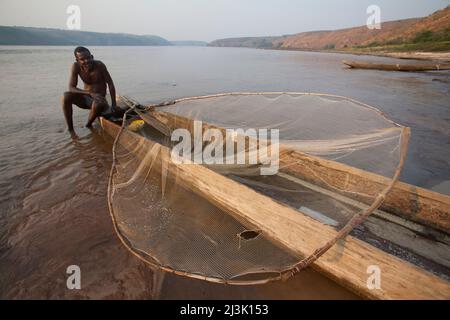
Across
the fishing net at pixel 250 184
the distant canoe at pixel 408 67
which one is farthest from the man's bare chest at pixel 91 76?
the distant canoe at pixel 408 67

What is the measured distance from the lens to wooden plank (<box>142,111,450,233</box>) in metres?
2.59

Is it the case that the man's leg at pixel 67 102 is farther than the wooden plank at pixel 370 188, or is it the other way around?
the man's leg at pixel 67 102

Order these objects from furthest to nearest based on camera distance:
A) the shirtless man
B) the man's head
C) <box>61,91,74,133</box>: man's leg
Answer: <box>61,91,74,133</box>: man's leg → the shirtless man → the man's head

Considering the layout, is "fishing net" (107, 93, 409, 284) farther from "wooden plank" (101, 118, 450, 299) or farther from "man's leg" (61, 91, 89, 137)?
"man's leg" (61, 91, 89, 137)

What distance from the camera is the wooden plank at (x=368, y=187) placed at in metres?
2.59

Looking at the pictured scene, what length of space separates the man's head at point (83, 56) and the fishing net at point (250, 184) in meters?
1.44

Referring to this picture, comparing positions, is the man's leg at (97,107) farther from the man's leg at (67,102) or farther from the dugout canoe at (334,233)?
the dugout canoe at (334,233)

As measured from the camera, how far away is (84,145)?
17.7ft

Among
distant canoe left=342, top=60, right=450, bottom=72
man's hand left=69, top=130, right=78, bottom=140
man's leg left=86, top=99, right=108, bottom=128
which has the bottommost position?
man's hand left=69, top=130, right=78, bottom=140

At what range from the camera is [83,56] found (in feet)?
16.5

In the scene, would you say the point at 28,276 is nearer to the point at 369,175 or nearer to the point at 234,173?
the point at 234,173

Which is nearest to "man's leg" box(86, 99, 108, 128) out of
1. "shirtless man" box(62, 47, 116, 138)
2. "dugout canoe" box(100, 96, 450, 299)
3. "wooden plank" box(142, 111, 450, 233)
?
"shirtless man" box(62, 47, 116, 138)

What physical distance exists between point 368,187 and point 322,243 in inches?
55.5

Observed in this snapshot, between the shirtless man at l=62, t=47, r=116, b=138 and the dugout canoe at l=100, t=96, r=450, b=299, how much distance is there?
3329 mm
